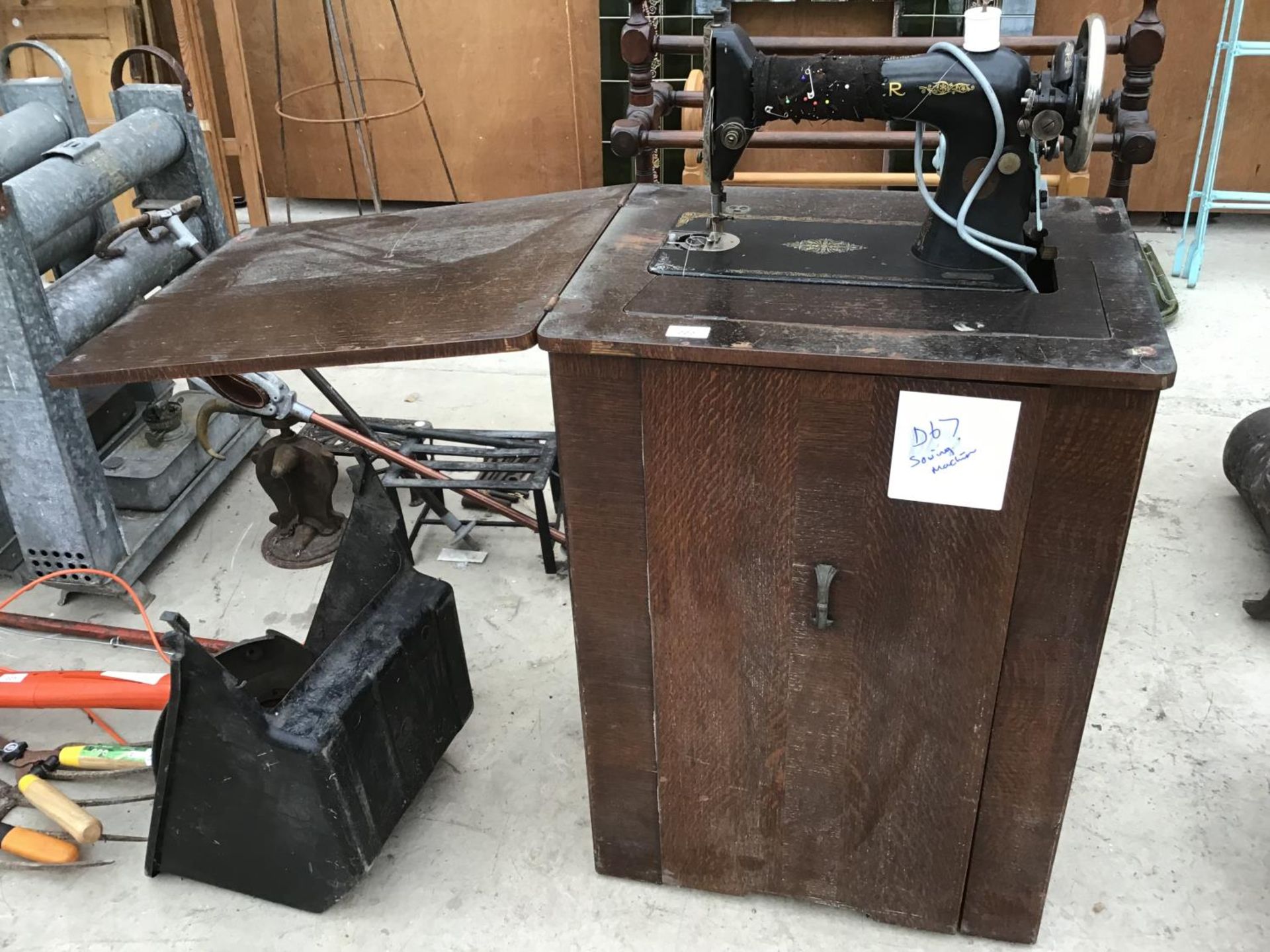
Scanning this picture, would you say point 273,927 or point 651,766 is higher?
point 651,766

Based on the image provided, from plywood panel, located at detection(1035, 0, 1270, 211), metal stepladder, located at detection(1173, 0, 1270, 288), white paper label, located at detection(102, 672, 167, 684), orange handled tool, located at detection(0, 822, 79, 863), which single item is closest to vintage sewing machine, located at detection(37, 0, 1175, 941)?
white paper label, located at detection(102, 672, 167, 684)

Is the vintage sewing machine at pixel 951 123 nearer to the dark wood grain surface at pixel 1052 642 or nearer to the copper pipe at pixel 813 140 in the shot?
the dark wood grain surface at pixel 1052 642

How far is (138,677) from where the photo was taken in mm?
2111

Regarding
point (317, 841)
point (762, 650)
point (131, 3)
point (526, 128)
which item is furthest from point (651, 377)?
point (131, 3)

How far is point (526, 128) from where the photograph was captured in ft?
15.0

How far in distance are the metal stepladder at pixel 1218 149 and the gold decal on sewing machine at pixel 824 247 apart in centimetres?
268

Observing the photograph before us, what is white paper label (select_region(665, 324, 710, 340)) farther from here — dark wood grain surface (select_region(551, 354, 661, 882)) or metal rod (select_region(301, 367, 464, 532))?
metal rod (select_region(301, 367, 464, 532))

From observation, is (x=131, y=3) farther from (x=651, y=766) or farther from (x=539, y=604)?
(x=651, y=766)

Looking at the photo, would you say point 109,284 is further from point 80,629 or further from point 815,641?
point 815,641

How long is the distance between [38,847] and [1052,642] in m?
1.73

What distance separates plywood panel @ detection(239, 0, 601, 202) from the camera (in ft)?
14.4

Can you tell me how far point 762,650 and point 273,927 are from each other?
985 mm

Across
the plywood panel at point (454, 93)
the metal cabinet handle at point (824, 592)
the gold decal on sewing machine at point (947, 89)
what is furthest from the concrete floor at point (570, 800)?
the plywood panel at point (454, 93)

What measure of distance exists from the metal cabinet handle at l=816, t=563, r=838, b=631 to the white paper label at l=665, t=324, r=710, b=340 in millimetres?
356
